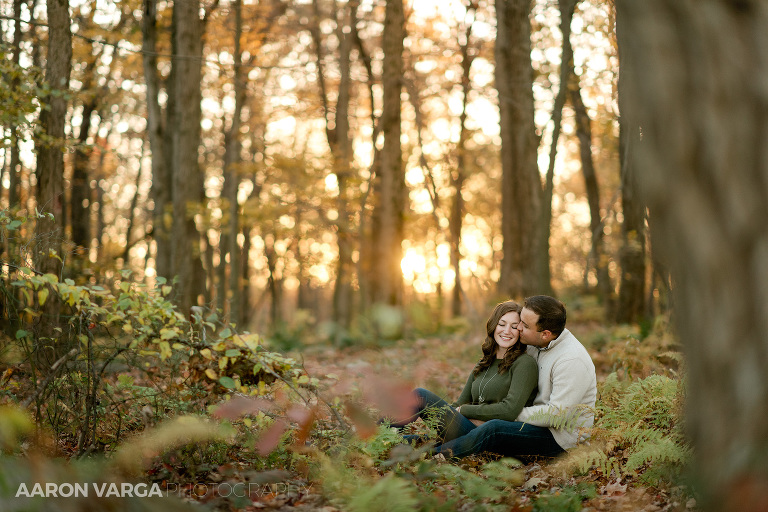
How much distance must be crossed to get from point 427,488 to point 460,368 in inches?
226

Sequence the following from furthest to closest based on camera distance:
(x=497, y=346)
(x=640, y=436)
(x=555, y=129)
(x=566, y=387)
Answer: (x=555, y=129), (x=497, y=346), (x=566, y=387), (x=640, y=436)

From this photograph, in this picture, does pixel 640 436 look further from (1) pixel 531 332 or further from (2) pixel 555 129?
(2) pixel 555 129

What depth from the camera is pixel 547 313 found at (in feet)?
16.6

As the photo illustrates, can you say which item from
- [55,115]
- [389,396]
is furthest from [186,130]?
[389,396]

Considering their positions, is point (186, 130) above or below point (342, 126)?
below

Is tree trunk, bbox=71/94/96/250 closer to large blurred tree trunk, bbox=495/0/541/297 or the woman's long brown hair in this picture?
large blurred tree trunk, bbox=495/0/541/297

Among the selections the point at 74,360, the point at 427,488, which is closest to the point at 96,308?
the point at 74,360

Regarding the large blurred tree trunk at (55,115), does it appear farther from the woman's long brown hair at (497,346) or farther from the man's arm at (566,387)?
the man's arm at (566,387)

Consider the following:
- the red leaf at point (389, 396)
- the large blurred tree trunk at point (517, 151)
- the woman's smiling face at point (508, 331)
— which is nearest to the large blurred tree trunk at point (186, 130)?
the large blurred tree trunk at point (517, 151)

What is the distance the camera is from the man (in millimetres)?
4883

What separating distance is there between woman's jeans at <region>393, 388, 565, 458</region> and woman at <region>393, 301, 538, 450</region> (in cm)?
2

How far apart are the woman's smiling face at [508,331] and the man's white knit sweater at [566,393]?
0.30 metres

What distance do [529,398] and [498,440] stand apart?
549 mm

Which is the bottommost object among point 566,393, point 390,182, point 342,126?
point 566,393
